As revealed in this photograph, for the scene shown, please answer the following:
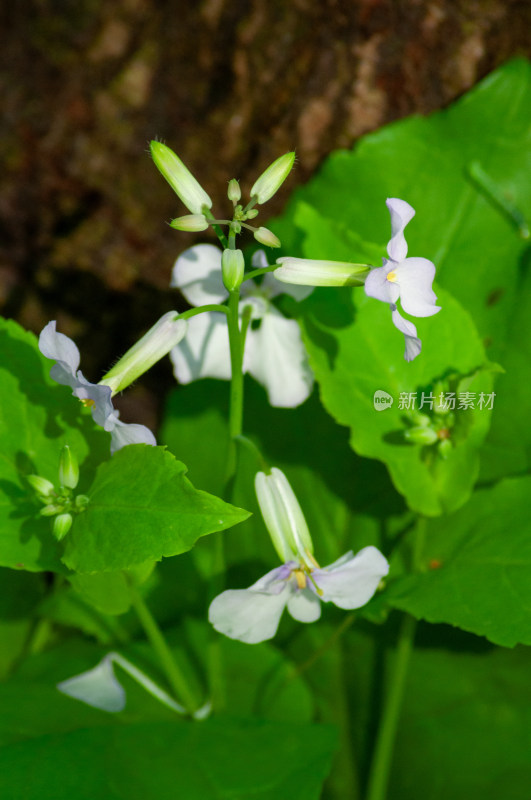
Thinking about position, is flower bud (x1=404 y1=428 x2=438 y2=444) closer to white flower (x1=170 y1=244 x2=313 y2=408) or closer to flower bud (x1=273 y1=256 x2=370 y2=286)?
white flower (x1=170 y1=244 x2=313 y2=408)

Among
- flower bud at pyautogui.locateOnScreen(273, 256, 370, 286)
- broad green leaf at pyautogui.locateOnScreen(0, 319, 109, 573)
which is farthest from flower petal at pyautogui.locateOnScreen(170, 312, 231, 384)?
flower bud at pyautogui.locateOnScreen(273, 256, 370, 286)

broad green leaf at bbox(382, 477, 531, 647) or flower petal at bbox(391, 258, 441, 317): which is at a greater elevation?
flower petal at bbox(391, 258, 441, 317)

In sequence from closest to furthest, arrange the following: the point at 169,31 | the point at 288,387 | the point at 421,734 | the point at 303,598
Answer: the point at 303,598 → the point at 288,387 → the point at 421,734 → the point at 169,31

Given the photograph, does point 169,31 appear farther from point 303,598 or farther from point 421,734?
point 421,734

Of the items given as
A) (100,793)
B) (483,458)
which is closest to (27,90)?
(483,458)

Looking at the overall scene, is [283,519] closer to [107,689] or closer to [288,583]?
[288,583]

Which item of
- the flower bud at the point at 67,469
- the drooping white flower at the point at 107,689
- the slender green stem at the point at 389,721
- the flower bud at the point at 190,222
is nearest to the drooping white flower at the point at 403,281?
the flower bud at the point at 190,222

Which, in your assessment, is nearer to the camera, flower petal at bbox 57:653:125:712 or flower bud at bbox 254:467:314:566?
flower bud at bbox 254:467:314:566

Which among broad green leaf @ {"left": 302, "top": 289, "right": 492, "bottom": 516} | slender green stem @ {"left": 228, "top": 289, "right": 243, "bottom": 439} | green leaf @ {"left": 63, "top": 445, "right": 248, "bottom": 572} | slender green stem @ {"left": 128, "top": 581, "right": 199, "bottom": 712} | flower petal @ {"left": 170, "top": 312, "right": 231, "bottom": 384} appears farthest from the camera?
flower petal @ {"left": 170, "top": 312, "right": 231, "bottom": 384}
